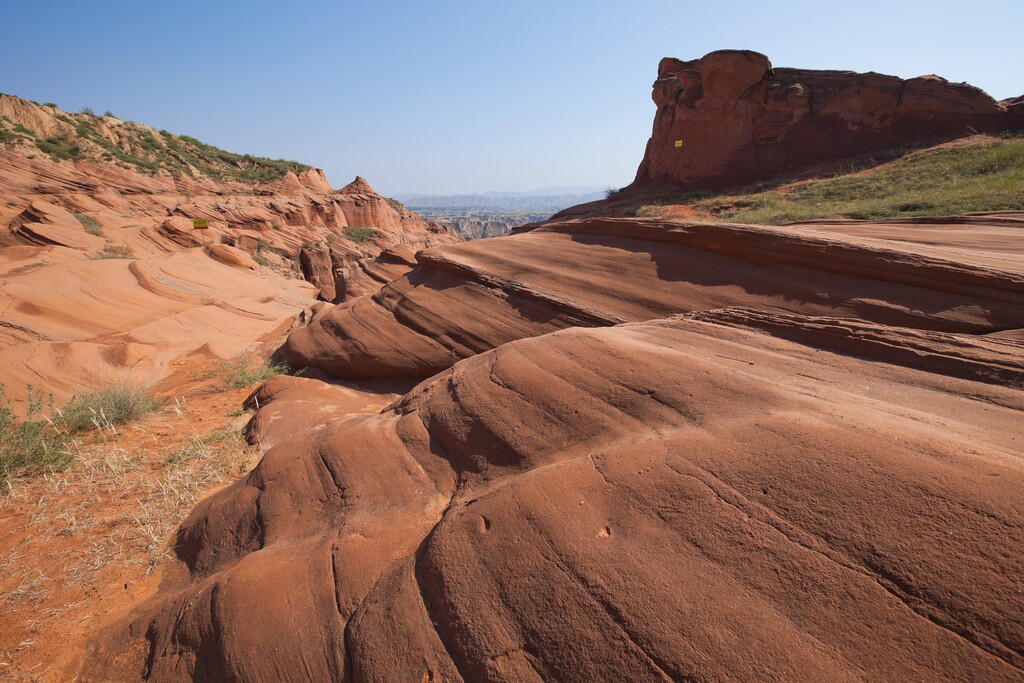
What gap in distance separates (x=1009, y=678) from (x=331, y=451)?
14.1 feet

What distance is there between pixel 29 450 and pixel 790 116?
891 inches

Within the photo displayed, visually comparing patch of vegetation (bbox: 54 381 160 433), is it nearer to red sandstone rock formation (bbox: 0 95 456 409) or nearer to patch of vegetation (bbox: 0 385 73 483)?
patch of vegetation (bbox: 0 385 73 483)

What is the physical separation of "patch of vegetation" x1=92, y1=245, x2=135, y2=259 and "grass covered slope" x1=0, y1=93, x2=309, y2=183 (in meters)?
13.3

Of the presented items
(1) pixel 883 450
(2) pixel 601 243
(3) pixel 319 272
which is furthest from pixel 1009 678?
(3) pixel 319 272

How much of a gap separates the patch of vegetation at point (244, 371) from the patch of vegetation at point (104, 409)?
5.32 feet

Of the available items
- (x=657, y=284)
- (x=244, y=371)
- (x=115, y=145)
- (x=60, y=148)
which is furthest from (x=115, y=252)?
(x=115, y=145)

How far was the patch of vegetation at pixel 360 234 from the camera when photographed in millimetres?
30841

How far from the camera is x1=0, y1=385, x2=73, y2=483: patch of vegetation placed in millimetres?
5211

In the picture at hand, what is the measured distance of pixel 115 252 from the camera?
15.6m

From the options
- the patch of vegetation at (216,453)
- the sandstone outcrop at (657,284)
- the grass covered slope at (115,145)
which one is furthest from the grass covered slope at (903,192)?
the grass covered slope at (115,145)

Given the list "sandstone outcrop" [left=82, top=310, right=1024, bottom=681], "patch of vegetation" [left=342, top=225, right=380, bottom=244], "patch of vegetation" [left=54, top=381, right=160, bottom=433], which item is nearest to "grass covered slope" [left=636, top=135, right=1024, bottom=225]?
"sandstone outcrop" [left=82, top=310, right=1024, bottom=681]

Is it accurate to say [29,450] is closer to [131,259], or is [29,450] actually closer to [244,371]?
[244,371]

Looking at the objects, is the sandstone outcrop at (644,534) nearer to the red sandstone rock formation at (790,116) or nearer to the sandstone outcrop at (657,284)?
the sandstone outcrop at (657,284)

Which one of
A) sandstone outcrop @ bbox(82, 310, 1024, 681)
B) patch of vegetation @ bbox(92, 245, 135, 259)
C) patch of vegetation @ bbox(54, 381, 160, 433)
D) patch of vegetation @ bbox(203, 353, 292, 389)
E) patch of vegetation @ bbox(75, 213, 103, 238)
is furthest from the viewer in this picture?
patch of vegetation @ bbox(75, 213, 103, 238)
